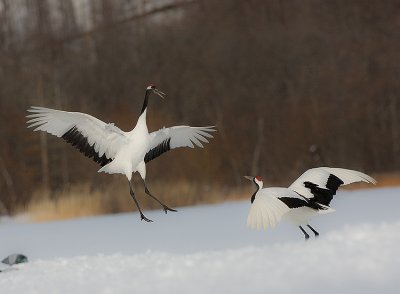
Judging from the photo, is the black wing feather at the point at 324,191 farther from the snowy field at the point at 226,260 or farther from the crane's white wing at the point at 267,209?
the crane's white wing at the point at 267,209

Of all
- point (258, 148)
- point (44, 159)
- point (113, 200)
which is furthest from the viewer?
point (258, 148)

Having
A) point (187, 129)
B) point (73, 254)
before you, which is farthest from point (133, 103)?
point (187, 129)

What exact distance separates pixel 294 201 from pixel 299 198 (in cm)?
9

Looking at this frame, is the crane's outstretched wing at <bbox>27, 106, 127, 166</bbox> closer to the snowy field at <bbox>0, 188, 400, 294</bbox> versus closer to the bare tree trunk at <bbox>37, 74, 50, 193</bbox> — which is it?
the snowy field at <bbox>0, 188, 400, 294</bbox>

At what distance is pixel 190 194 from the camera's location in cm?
1310

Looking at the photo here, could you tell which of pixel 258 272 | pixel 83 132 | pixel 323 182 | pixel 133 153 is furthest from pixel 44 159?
pixel 258 272

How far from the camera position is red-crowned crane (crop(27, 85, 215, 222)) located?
238 inches

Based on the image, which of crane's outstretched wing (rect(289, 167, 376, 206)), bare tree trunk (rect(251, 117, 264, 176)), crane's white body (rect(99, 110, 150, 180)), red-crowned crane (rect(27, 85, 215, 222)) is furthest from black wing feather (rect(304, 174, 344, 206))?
bare tree trunk (rect(251, 117, 264, 176))

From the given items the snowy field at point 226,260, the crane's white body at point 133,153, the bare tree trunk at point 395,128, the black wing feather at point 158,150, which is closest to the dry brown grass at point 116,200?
the snowy field at point 226,260

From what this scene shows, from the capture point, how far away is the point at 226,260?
18.0ft

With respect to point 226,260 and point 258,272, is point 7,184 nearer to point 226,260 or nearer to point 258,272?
point 226,260

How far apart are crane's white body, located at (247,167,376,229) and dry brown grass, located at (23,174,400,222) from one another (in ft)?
22.0

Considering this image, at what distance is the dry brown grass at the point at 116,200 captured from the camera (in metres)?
Result: 12.5

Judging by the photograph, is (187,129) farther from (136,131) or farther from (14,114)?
(14,114)
